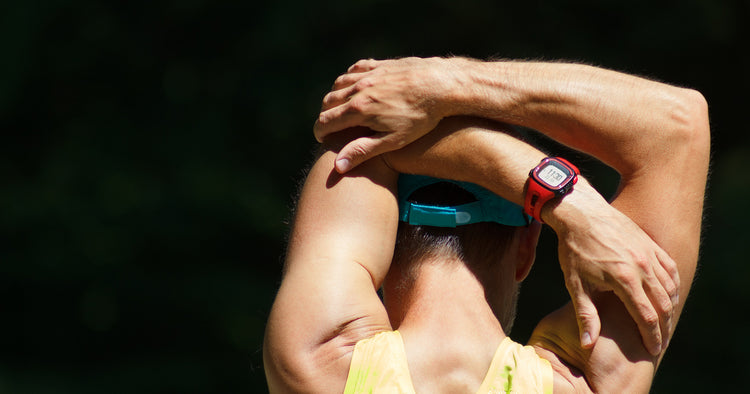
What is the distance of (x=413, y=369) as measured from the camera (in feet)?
4.87

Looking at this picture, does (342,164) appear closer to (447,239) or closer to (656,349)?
(447,239)

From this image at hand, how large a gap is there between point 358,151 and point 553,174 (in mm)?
383

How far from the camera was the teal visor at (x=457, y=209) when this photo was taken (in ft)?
5.60

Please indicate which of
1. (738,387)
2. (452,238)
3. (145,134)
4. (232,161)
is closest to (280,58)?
(232,161)

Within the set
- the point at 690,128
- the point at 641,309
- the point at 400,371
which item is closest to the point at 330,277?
the point at 400,371

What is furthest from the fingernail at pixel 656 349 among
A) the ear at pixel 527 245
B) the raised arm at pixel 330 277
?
the raised arm at pixel 330 277

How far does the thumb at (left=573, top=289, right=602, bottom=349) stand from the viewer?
1511 millimetres

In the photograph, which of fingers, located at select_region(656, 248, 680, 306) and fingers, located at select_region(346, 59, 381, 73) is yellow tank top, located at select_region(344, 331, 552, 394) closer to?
fingers, located at select_region(656, 248, 680, 306)

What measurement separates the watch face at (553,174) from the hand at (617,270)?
0.04 m

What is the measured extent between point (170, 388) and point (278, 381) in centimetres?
470

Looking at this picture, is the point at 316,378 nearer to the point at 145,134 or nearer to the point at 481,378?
the point at 481,378

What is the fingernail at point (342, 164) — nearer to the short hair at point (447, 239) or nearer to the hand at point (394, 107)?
the hand at point (394, 107)

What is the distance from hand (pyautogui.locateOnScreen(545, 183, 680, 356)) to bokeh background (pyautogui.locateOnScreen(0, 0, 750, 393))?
13.3 ft

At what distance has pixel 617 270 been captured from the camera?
4.90ft
